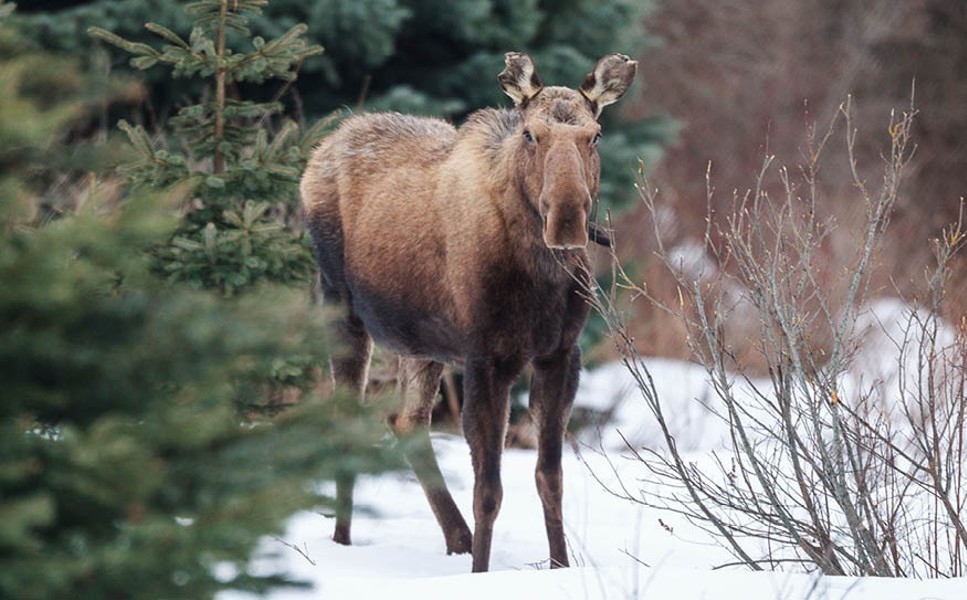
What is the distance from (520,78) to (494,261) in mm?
796

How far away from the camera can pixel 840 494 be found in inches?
203

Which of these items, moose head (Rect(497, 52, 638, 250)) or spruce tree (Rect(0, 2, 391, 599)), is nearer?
spruce tree (Rect(0, 2, 391, 599))

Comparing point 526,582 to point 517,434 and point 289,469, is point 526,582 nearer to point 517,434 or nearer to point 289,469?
point 289,469

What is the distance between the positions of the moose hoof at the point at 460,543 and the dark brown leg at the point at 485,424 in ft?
2.41

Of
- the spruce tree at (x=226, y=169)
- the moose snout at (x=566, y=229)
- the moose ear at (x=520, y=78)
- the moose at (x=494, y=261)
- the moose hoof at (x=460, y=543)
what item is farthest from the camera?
the spruce tree at (x=226, y=169)

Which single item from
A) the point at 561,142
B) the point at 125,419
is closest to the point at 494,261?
the point at 561,142

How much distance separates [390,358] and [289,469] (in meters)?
7.09

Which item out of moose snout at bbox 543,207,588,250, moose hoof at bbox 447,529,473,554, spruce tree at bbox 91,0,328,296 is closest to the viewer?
moose snout at bbox 543,207,588,250

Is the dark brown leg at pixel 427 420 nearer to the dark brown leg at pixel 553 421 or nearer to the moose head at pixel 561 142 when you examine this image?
the dark brown leg at pixel 553 421

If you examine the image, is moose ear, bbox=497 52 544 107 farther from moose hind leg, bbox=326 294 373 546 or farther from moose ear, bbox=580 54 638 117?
moose hind leg, bbox=326 294 373 546

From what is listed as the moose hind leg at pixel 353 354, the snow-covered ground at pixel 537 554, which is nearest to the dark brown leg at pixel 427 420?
the snow-covered ground at pixel 537 554

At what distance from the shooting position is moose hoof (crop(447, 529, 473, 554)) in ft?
21.7

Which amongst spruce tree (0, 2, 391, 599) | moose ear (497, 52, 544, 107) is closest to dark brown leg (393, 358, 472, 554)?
moose ear (497, 52, 544, 107)

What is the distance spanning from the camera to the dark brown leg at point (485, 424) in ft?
19.1
